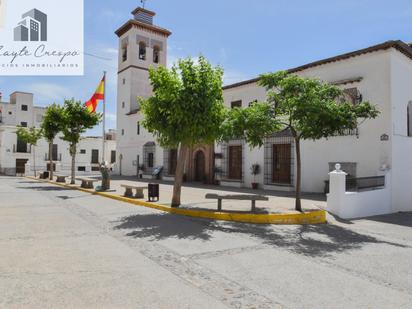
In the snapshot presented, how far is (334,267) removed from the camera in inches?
205

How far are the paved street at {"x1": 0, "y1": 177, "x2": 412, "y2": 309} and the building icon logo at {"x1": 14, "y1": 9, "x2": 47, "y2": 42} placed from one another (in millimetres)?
12057

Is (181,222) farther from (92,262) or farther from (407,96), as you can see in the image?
(407,96)

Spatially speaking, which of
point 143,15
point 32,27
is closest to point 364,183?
point 32,27

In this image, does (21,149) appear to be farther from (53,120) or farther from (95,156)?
(53,120)

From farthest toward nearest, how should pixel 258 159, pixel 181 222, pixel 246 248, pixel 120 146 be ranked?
pixel 120 146 → pixel 258 159 → pixel 181 222 → pixel 246 248

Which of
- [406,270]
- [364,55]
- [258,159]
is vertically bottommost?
[406,270]

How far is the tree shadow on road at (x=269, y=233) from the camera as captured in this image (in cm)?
657

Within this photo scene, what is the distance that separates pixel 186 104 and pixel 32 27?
13.3 metres

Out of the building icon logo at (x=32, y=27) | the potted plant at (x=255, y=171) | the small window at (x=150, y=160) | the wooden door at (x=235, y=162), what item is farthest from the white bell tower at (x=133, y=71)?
the potted plant at (x=255, y=171)

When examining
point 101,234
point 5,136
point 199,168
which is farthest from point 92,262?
point 5,136

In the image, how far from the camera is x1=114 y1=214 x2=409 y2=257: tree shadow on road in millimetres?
6574

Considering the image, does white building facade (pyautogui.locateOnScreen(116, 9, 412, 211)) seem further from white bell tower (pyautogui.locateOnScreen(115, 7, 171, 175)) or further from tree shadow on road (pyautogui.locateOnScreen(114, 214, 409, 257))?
white bell tower (pyautogui.locateOnScreen(115, 7, 171, 175))

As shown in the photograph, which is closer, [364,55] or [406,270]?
[406,270]

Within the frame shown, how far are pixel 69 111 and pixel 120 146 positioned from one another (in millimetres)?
14141
